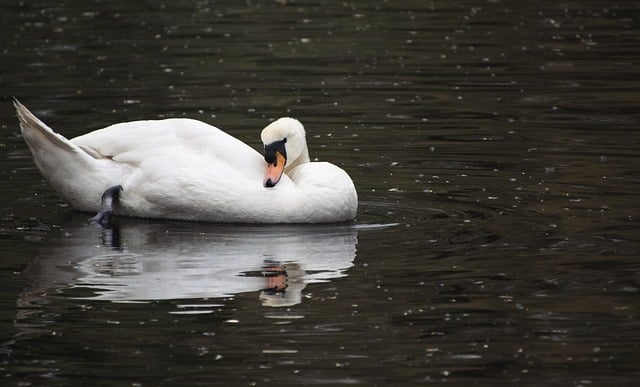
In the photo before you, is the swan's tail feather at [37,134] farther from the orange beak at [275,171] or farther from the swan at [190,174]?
the orange beak at [275,171]

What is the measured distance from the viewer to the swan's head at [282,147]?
36.2 feet

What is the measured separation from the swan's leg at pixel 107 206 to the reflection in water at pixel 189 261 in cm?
11

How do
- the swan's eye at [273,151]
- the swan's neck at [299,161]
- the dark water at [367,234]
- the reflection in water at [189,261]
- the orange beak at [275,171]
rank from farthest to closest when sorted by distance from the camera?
the swan's neck at [299,161] → the swan's eye at [273,151] → the orange beak at [275,171] → the reflection in water at [189,261] → the dark water at [367,234]

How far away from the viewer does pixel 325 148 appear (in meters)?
14.0

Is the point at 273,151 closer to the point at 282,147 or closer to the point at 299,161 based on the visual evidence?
the point at 282,147

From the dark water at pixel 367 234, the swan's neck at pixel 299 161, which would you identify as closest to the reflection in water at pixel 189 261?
the dark water at pixel 367 234

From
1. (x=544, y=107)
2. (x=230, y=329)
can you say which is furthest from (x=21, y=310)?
(x=544, y=107)

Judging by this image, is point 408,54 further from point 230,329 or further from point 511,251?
point 230,329

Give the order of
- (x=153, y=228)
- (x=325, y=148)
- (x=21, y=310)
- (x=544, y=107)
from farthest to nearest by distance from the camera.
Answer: (x=544, y=107) < (x=325, y=148) < (x=153, y=228) < (x=21, y=310)

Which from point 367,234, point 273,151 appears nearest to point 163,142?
point 273,151

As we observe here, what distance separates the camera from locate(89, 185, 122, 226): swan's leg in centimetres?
1130

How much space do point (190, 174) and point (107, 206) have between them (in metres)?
0.70

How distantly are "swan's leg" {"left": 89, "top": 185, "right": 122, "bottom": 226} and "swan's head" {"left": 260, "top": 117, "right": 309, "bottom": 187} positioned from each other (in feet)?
3.68

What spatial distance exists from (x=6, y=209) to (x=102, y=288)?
275 cm
